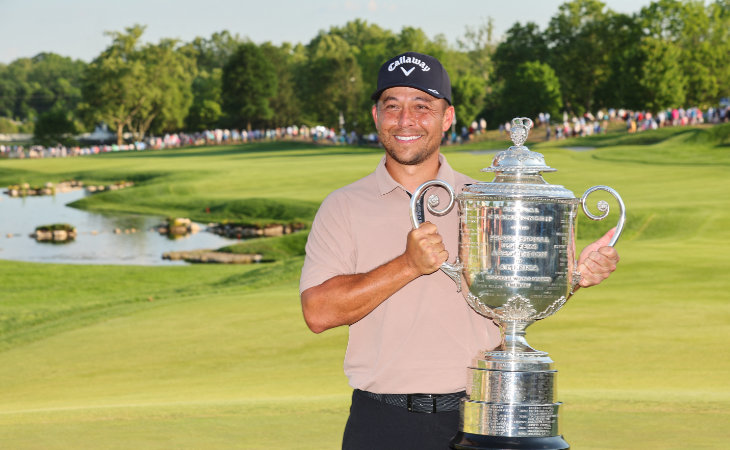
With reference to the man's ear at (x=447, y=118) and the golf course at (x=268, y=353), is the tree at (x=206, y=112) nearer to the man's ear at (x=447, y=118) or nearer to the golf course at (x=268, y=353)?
the golf course at (x=268, y=353)

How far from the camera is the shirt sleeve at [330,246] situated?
4.07 metres

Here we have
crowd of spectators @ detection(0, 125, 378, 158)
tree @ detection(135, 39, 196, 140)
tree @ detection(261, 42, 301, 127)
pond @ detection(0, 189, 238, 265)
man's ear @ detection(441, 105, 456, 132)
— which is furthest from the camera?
tree @ detection(135, 39, 196, 140)

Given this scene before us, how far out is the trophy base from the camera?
11.8 feet

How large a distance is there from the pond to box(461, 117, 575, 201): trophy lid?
31369 millimetres

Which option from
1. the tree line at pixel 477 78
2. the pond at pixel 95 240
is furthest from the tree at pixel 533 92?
the pond at pixel 95 240

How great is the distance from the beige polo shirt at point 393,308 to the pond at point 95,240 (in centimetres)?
3088

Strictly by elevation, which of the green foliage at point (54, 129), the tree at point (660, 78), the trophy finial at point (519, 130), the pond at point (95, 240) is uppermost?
the tree at point (660, 78)

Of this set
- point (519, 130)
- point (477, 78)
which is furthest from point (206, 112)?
point (519, 130)

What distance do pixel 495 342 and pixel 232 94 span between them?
4859 inches

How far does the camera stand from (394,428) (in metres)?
4.17

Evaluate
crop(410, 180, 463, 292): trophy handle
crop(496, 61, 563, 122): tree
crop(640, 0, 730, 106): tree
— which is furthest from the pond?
crop(640, 0, 730, 106): tree

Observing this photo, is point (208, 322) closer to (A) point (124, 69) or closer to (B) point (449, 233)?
(B) point (449, 233)

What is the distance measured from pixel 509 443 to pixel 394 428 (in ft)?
2.15

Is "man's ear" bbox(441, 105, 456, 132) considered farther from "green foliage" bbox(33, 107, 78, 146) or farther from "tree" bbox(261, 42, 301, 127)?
"green foliage" bbox(33, 107, 78, 146)
